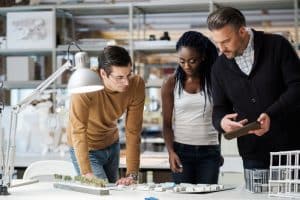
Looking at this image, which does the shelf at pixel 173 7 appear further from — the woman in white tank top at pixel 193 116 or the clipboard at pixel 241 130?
the clipboard at pixel 241 130

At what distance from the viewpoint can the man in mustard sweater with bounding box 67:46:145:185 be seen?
2277 mm

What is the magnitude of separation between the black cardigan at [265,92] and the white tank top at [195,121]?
1.33 ft

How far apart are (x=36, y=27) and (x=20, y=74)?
435 mm

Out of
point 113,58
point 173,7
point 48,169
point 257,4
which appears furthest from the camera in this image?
point 173,7

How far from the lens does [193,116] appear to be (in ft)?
8.57

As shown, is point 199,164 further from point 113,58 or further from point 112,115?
point 113,58

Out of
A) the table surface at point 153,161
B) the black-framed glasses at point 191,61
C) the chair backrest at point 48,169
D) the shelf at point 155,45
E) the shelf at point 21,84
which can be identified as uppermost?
the shelf at point 155,45

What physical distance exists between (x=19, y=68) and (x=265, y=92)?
2980mm

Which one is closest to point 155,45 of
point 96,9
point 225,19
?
point 96,9

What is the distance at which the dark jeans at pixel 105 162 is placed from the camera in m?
2.49

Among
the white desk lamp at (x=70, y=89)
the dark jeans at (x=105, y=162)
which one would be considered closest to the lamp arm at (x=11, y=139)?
the white desk lamp at (x=70, y=89)

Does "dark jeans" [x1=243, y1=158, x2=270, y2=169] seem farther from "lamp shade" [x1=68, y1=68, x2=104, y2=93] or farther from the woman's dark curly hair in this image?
"lamp shade" [x1=68, y1=68, x2=104, y2=93]

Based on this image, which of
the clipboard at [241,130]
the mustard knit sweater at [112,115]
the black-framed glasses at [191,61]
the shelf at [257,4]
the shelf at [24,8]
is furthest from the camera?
the shelf at [24,8]

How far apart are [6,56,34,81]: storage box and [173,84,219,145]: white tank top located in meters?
2.31
